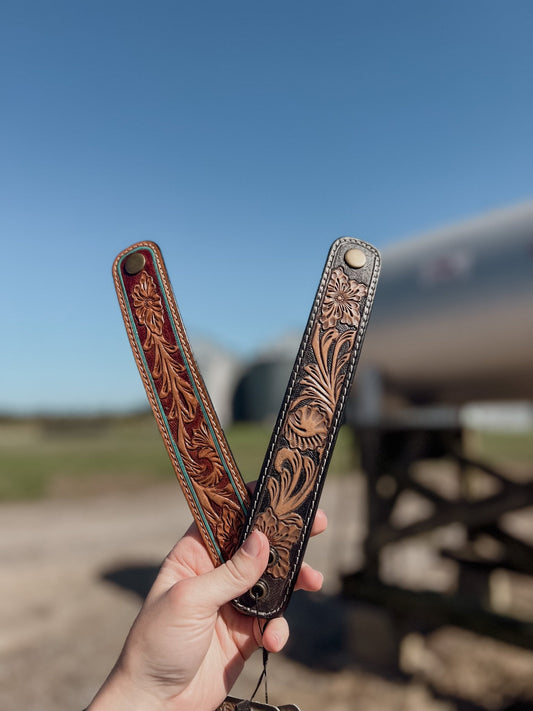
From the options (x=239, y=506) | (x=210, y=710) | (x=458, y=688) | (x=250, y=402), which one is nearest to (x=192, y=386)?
(x=239, y=506)

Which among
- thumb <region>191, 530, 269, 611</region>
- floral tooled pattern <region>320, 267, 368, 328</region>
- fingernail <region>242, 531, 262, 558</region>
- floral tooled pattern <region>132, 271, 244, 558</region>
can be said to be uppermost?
floral tooled pattern <region>320, 267, 368, 328</region>

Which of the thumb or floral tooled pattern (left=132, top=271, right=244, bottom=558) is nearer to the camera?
the thumb

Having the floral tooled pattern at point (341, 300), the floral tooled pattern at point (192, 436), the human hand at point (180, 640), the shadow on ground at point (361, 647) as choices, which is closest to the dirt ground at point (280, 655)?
the shadow on ground at point (361, 647)

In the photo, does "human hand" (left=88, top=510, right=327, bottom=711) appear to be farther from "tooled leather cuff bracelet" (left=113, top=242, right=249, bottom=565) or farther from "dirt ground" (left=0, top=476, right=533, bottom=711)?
"dirt ground" (left=0, top=476, right=533, bottom=711)

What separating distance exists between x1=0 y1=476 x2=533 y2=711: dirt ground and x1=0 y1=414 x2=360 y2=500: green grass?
4028 millimetres

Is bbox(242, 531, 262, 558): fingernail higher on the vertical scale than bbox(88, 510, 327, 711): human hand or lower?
higher

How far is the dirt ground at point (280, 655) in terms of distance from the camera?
424 centimetres

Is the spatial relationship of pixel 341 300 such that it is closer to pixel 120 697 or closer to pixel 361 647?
pixel 120 697

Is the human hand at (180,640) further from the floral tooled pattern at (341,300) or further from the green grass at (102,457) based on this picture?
the green grass at (102,457)

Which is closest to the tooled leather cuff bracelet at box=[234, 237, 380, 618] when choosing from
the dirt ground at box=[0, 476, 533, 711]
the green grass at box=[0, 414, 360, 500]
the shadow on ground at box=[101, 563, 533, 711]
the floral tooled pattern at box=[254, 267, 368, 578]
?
the floral tooled pattern at box=[254, 267, 368, 578]

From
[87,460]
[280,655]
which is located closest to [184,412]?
[280,655]

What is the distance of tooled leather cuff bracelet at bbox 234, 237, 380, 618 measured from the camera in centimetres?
143

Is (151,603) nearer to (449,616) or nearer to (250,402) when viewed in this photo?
(449,616)

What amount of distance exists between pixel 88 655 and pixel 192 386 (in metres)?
4.31
